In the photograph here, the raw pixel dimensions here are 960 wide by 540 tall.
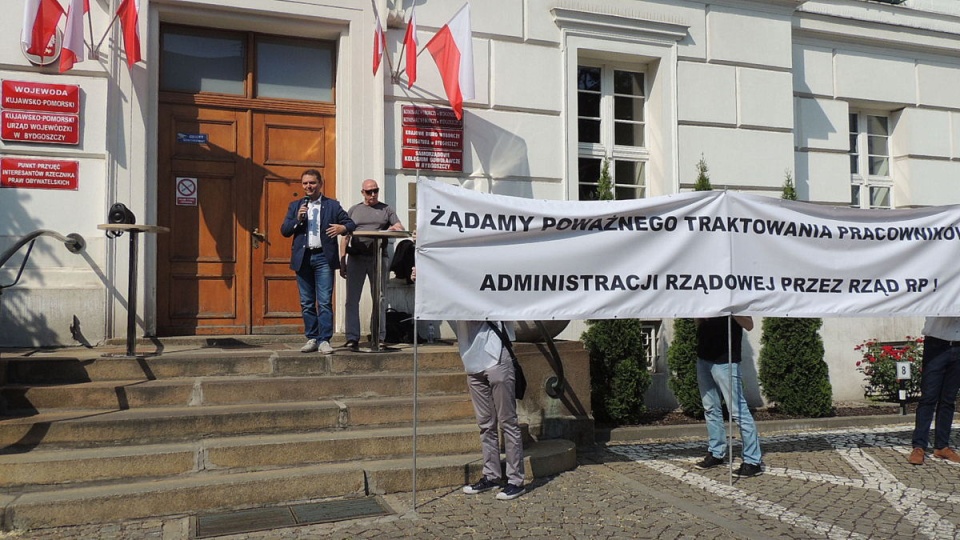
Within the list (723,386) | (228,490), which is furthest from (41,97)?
(723,386)

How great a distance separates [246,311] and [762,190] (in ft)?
22.7

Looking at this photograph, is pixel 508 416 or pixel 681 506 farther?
pixel 508 416

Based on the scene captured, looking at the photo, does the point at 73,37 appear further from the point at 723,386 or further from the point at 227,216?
the point at 723,386

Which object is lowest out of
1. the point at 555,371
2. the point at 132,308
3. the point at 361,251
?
the point at 555,371

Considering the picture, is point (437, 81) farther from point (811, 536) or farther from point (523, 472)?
point (811, 536)

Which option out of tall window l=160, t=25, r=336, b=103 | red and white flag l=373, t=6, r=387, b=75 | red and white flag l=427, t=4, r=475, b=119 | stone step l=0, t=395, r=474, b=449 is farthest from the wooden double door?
stone step l=0, t=395, r=474, b=449

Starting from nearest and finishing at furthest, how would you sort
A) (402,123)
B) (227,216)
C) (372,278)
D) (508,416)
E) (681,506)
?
1. (681,506)
2. (508,416)
3. (372,278)
4. (227,216)
5. (402,123)

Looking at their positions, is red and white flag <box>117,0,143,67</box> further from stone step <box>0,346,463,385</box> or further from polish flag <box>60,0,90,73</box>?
stone step <box>0,346,463,385</box>

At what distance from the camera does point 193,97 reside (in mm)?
8984

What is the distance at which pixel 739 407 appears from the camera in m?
6.95

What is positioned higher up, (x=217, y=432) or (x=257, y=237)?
(x=257, y=237)

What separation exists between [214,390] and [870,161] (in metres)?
10.6

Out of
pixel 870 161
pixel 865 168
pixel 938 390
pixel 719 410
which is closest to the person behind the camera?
pixel 719 410

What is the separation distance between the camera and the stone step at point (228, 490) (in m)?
5.33
